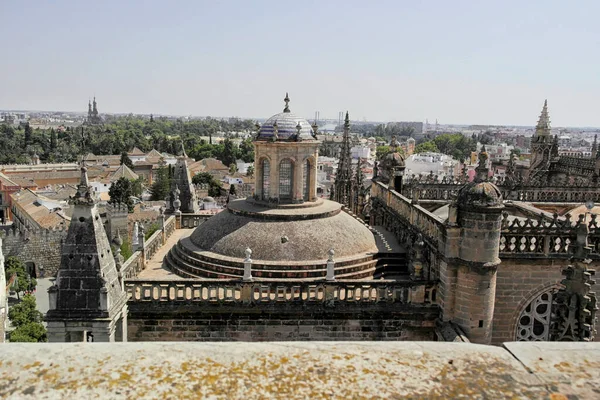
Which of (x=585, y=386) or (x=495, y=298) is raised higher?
(x=585, y=386)

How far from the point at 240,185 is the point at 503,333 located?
89928 mm

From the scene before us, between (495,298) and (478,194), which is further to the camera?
(495,298)

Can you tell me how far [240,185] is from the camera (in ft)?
342

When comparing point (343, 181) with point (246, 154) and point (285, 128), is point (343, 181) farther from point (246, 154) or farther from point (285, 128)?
point (246, 154)

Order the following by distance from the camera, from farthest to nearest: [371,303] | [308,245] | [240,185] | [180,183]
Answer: [240,185] → [180,183] → [308,245] → [371,303]

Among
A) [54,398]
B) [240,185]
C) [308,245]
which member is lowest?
[240,185]

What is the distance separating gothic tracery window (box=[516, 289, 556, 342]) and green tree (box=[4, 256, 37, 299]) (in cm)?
4567

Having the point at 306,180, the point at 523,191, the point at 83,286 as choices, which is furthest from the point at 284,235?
the point at 523,191

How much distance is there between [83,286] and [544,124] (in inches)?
1984

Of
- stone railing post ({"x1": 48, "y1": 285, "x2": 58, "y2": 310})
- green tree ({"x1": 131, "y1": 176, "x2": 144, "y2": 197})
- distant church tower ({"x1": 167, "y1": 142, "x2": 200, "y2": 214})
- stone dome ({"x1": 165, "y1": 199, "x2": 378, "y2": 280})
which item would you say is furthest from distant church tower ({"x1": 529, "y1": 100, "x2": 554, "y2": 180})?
green tree ({"x1": 131, "y1": 176, "x2": 144, "y2": 197})

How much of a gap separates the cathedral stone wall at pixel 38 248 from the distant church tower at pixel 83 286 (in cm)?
4779

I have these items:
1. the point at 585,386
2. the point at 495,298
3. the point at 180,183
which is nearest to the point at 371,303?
the point at 495,298

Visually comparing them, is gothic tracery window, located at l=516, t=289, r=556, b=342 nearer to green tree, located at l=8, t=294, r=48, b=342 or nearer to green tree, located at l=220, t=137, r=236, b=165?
green tree, located at l=8, t=294, r=48, b=342

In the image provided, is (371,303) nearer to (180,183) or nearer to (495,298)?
(495,298)
